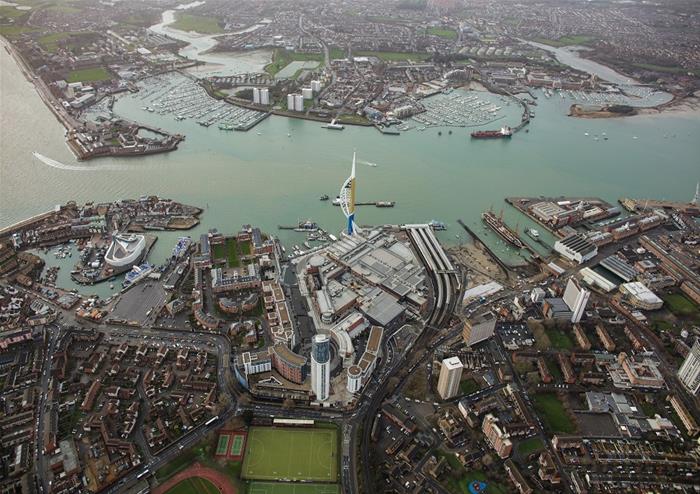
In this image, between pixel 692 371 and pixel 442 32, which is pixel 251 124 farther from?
pixel 442 32

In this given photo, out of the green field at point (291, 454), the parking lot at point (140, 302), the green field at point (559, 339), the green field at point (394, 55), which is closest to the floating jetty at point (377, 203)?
→ the parking lot at point (140, 302)

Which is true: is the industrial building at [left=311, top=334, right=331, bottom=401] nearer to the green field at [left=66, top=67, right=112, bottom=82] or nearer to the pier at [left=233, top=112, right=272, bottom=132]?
the pier at [left=233, top=112, right=272, bottom=132]

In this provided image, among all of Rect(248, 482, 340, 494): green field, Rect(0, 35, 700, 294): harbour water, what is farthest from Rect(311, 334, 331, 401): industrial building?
Rect(0, 35, 700, 294): harbour water

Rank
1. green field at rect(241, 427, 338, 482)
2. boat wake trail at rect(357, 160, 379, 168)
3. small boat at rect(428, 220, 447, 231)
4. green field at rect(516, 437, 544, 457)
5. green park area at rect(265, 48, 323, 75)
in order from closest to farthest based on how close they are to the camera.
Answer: green field at rect(241, 427, 338, 482), green field at rect(516, 437, 544, 457), small boat at rect(428, 220, 447, 231), boat wake trail at rect(357, 160, 379, 168), green park area at rect(265, 48, 323, 75)

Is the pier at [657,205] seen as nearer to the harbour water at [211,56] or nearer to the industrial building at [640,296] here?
the industrial building at [640,296]

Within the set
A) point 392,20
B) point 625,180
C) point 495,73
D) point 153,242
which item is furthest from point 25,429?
point 392,20
